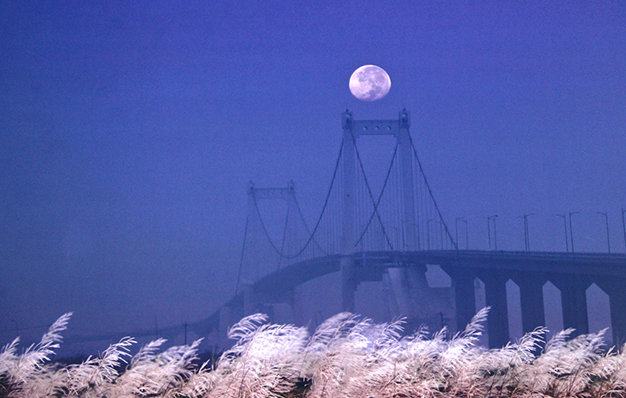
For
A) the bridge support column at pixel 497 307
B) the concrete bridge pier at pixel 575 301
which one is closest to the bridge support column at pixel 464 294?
the bridge support column at pixel 497 307

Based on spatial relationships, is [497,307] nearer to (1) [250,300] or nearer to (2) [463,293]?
(2) [463,293]

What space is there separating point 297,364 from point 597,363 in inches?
176

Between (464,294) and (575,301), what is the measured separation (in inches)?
491

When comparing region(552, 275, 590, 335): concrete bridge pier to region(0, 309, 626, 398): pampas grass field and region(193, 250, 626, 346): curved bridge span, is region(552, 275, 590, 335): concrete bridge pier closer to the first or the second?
region(193, 250, 626, 346): curved bridge span

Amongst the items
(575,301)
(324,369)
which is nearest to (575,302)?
(575,301)

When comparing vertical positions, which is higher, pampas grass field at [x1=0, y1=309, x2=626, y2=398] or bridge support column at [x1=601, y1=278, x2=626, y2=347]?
bridge support column at [x1=601, y1=278, x2=626, y2=347]

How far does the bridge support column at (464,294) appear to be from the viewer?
166 feet

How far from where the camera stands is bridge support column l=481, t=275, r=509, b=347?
46812 millimetres

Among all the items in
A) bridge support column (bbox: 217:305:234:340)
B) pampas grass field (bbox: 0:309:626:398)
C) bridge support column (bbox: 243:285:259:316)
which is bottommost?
pampas grass field (bbox: 0:309:626:398)

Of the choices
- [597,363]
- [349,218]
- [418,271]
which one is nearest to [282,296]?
[349,218]

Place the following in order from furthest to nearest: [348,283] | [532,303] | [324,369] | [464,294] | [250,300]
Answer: [250,300] → [348,283] → [464,294] → [532,303] → [324,369]

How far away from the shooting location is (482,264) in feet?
153

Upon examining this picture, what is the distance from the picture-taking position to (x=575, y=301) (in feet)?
129

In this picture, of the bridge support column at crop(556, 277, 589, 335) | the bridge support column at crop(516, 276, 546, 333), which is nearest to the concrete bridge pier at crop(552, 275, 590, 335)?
the bridge support column at crop(556, 277, 589, 335)
